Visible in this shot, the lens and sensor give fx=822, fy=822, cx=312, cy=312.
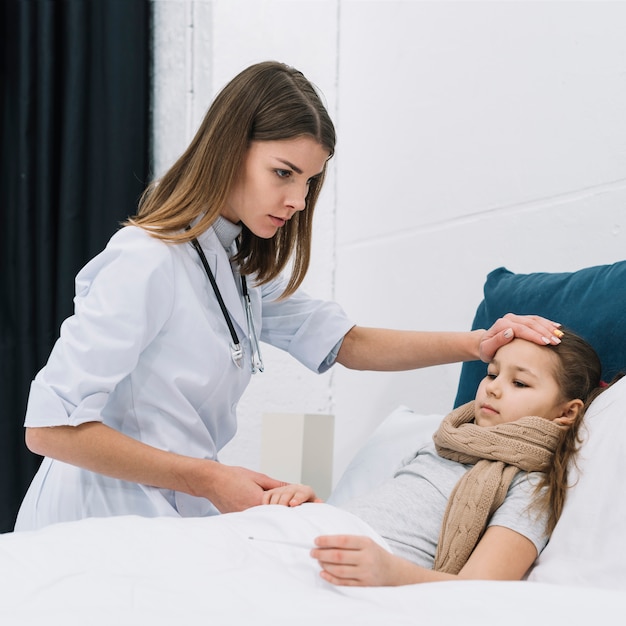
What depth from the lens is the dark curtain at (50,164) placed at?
2.83m

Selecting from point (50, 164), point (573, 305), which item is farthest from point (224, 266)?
point (50, 164)

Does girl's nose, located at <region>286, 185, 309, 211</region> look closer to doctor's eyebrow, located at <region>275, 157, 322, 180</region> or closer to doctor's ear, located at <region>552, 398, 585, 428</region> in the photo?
doctor's eyebrow, located at <region>275, 157, 322, 180</region>

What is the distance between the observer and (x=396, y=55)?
2385 millimetres

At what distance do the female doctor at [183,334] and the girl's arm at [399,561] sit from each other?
1.00 feet

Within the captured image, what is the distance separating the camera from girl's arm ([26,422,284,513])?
49.3 inches

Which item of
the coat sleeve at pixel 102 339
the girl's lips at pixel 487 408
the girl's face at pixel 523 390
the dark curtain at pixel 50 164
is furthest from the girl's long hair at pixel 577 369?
the dark curtain at pixel 50 164

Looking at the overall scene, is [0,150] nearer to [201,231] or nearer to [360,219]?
[360,219]

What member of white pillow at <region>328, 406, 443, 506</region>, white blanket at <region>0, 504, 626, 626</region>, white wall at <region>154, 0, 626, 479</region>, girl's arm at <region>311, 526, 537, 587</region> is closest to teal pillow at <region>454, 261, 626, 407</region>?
white pillow at <region>328, 406, 443, 506</region>

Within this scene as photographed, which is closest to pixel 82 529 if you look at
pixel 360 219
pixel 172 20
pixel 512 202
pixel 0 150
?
pixel 512 202

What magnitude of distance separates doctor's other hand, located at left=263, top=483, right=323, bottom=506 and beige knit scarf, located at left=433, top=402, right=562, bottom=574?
0.66 ft

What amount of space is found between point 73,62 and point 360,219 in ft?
3.87

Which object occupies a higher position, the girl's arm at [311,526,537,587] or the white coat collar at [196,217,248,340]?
the white coat collar at [196,217,248,340]

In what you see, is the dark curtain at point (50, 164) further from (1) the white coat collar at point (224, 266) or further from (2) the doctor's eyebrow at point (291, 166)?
(2) the doctor's eyebrow at point (291, 166)

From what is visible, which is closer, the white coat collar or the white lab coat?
the white lab coat
